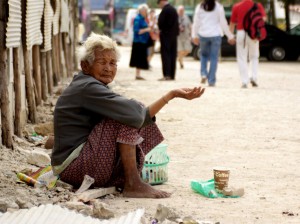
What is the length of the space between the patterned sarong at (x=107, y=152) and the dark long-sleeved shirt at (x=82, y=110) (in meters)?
0.09

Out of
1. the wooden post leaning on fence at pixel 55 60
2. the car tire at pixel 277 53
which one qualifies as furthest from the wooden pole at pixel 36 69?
the car tire at pixel 277 53

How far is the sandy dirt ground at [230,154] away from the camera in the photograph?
5.83 metres

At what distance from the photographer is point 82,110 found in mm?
6203

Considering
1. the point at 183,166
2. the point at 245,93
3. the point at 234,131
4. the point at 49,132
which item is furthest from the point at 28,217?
the point at 245,93

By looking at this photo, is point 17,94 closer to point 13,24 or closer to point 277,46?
point 13,24

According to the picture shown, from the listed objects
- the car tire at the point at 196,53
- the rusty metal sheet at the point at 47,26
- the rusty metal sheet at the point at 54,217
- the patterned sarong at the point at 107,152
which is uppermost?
the rusty metal sheet at the point at 47,26

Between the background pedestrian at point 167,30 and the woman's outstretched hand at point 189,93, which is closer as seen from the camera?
the woman's outstretched hand at point 189,93

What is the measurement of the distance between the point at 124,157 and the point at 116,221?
3.38 feet

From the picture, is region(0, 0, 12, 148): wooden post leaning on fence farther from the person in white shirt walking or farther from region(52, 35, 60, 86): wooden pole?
the person in white shirt walking

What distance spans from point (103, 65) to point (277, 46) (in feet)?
79.4

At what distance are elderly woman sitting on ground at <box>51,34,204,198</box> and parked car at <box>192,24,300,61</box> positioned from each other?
23.3 meters

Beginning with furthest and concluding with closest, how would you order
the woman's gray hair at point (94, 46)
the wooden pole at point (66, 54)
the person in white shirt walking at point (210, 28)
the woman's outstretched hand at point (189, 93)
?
the wooden pole at point (66, 54)
the person in white shirt walking at point (210, 28)
the woman's gray hair at point (94, 46)
the woman's outstretched hand at point (189, 93)

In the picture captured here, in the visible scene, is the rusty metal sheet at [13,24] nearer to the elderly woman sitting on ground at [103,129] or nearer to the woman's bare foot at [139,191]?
the elderly woman sitting on ground at [103,129]

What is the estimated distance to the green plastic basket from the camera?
261 inches
